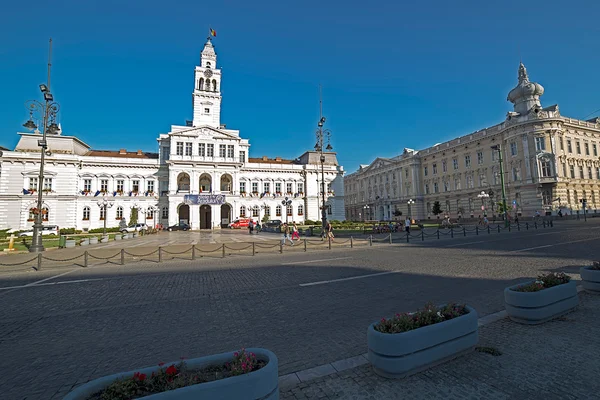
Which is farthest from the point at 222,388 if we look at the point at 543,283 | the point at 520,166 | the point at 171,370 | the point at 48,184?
the point at 520,166

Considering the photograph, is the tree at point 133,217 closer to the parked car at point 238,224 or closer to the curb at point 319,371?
the parked car at point 238,224

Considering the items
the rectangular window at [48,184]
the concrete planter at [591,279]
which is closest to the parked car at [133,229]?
the rectangular window at [48,184]

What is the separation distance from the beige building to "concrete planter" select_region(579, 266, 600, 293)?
3723 centimetres

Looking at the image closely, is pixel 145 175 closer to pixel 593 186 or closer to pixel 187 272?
Answer: pixel 187 272

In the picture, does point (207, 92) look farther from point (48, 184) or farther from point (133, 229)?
point (48, 184)

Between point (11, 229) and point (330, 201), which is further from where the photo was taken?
point (330, 201)

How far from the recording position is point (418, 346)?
11.5 ft

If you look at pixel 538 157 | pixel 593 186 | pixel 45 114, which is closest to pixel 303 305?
pixel 45 114

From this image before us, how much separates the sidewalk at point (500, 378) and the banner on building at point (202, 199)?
48733 millimetres

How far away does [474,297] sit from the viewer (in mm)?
6793

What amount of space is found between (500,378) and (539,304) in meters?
2.28

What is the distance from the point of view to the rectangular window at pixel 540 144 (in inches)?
1788

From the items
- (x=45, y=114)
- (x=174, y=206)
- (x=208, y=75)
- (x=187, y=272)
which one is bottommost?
(x=187, y=272)

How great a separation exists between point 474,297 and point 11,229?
198 feet
